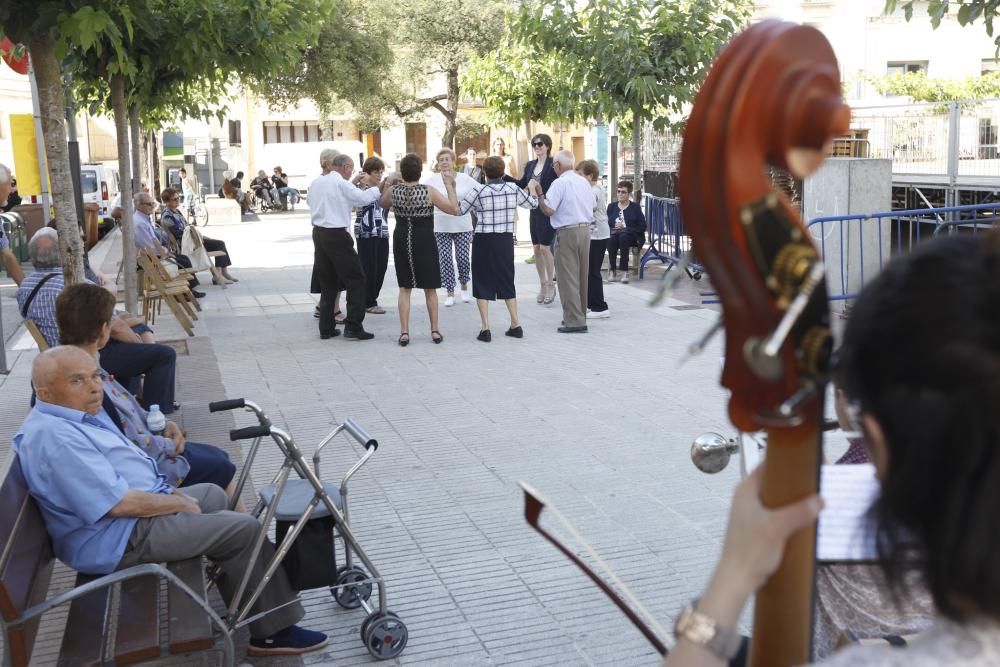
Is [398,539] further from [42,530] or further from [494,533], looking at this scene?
[42,530]

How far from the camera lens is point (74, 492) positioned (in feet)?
11.9

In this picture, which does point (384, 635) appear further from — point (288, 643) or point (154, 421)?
point (154, 421)

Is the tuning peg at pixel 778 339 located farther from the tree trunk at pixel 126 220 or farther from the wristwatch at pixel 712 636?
the tree trunk at pixel 126 220

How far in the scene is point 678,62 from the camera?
15703mm

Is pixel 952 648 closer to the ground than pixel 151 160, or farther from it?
closer to the ground

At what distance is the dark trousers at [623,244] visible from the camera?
15.2 meters

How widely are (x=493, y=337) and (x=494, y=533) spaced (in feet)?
18.6

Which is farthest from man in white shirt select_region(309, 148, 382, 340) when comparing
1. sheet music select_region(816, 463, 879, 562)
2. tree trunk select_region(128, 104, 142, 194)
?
sheet music select_region(816, 463, 879, 562)

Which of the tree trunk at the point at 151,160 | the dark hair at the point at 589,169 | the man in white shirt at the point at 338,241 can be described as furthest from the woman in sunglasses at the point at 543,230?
the tree trunk at the point at 151,160

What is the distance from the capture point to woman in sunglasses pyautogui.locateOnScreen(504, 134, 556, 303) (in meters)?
13.2

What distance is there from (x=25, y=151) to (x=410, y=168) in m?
3.94

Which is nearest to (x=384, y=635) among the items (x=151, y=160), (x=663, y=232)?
(x=663, y=232)

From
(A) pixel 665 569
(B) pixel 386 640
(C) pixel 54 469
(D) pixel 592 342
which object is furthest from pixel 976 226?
(C) pixel 54 469

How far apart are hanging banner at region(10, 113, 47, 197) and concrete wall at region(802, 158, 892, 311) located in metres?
7.86
